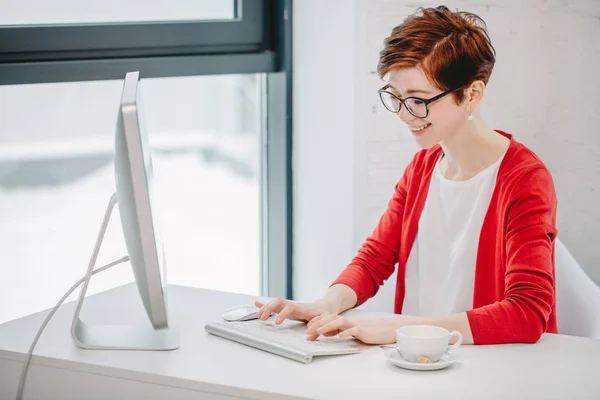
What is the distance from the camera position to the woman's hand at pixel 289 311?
171 centimetres

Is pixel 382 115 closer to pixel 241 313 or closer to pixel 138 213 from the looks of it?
pixel 241 313

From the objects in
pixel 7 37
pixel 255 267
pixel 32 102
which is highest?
pixel 7 37

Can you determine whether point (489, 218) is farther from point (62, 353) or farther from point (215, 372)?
point (62, 353)

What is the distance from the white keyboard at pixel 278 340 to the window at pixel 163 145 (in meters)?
0.92

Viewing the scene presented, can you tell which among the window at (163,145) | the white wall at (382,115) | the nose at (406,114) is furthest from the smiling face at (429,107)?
the window at (163,145)

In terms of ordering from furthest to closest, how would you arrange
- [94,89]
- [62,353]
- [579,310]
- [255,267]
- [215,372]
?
1. [255,267]
2. [94,89]
3. [579,310]
4. [62,353]
5. [215,372]

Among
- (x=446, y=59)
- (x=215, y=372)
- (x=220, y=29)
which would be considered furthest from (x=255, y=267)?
(x=215, y=372)

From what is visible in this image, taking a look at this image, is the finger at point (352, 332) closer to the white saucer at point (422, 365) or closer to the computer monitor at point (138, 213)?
the white saucer at point (422, 365)

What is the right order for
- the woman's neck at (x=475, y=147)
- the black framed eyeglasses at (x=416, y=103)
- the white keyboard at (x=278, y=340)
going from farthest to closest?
1. the woman's neck at (x=475, y=147)
2. the black framed eyeglasses at (x=416, y=103)
3. the white keyboard at (x=278, y=340)

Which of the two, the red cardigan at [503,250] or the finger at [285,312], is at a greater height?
the red cardigan at [503,250]

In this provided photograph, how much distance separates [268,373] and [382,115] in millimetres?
1312

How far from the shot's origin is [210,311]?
1.83m

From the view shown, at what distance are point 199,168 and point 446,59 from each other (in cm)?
116

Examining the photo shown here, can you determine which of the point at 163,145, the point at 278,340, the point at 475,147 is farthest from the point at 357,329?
the point at 163,145
